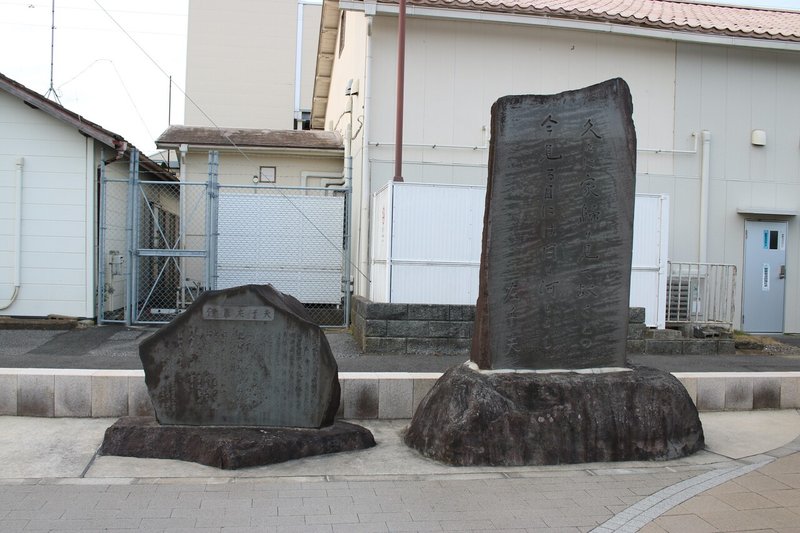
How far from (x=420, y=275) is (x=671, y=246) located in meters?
5.50

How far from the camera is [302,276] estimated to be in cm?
1156

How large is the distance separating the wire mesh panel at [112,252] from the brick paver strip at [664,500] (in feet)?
30.3

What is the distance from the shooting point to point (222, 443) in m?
5.27

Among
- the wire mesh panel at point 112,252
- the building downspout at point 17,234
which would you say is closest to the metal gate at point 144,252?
the wire mesh panel at point 112,252

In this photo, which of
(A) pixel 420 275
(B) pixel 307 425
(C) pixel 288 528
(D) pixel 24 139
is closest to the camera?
(C) pixel 288 528

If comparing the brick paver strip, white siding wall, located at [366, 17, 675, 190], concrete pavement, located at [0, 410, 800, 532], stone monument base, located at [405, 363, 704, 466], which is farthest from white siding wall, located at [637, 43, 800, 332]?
the brick paver strip

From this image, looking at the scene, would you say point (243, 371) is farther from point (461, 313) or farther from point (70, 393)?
point (461, 313)

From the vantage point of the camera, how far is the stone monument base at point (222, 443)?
5.26 metres

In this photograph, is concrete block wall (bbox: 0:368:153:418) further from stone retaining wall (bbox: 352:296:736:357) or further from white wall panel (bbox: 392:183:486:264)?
white wall panel (bbox: 392:183:486:264)

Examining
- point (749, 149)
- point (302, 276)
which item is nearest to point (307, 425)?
point (302, 276)

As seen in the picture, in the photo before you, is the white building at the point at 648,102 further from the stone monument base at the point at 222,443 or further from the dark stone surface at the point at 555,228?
the stone monument base at the point at 222,443

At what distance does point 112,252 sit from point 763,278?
1210 centimetres

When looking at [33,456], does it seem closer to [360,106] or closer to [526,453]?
[526,453]

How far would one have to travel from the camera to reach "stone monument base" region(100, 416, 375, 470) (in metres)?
5.26
